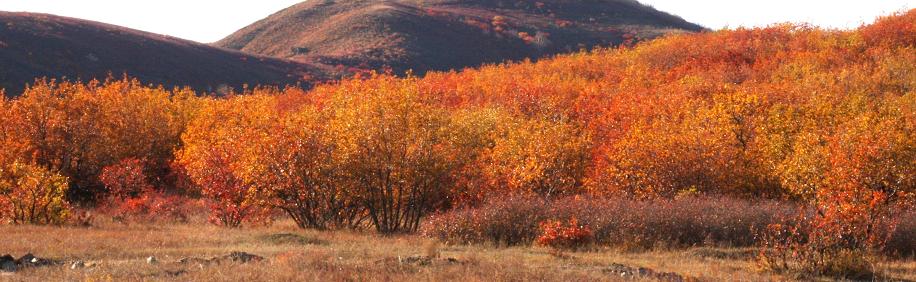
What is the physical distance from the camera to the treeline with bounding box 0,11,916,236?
2847 cm

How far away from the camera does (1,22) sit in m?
85.2

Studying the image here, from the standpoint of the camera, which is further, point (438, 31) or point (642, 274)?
point (438, 31)

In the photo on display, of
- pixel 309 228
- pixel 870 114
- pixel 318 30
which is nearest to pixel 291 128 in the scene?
pixel 309 228

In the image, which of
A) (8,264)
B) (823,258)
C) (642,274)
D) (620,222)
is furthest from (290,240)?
(823,258)

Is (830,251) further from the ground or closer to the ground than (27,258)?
further from the ground

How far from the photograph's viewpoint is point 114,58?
86750 mm

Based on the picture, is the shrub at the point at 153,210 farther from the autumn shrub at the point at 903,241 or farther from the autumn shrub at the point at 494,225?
the autumn shrub at the point at 903,241

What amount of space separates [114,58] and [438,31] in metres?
48.5

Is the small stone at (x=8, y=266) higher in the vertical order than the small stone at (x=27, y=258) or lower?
higher

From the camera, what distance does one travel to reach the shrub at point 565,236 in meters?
23.2

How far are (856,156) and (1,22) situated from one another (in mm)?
86527

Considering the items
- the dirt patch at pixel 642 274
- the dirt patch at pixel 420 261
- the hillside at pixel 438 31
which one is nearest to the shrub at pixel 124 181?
the dirt patch at pixel 420 261

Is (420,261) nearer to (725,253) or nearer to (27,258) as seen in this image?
(27,258)

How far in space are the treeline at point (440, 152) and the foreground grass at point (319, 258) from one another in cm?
303
